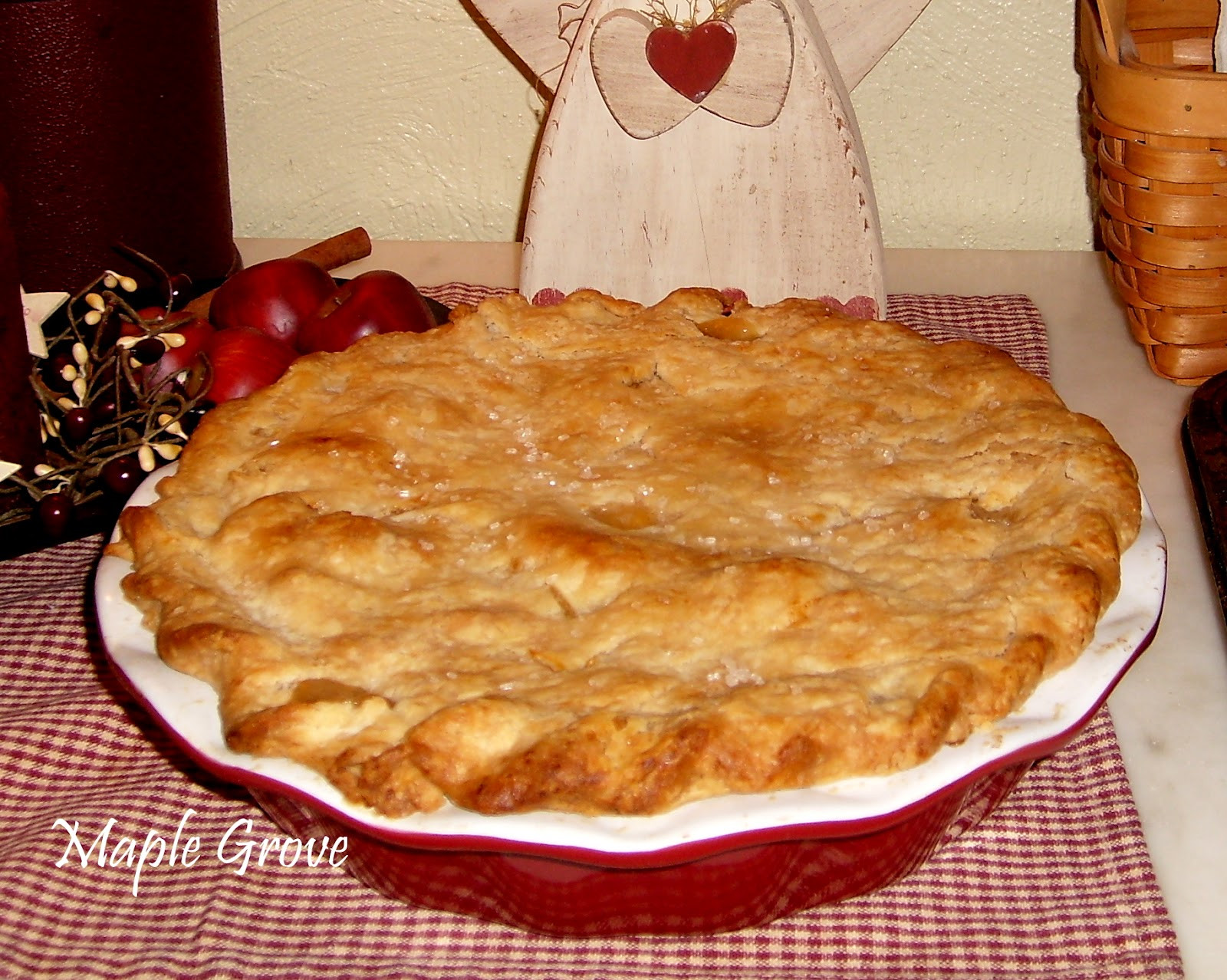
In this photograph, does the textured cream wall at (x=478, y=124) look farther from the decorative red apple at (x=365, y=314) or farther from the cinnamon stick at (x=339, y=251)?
the decorative red apple at (x=365, y=314)

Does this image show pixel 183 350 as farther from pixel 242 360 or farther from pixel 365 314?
pixel 365 314

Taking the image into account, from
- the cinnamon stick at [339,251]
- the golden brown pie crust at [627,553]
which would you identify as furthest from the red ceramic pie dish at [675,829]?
the cinnamon stick at [339,251]

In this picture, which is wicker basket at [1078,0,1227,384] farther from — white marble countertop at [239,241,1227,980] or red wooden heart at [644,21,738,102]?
red wooden heart at [644,21,738,102]

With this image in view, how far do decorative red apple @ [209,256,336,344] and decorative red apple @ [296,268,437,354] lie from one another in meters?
0.02

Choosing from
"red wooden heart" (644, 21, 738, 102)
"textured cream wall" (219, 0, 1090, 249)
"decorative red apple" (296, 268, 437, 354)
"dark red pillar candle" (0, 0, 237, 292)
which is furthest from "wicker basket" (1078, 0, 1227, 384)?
"dark red pillar candle" (0, 0, 237, 292)

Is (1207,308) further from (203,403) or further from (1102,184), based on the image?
(203,403)

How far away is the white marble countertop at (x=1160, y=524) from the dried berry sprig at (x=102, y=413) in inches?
21.3

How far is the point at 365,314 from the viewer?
4.54ft

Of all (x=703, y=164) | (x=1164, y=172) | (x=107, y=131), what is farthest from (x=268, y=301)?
(x=1164, y=172)

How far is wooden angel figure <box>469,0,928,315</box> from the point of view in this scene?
1.26 m

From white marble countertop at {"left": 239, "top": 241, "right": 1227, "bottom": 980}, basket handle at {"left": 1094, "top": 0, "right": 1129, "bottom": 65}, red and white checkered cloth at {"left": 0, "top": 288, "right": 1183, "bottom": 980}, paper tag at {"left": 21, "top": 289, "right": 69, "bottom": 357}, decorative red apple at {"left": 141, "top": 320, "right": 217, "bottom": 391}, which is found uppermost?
paper tag at {"left": 21, "top": 289, "right": 69, "bottom": 357}

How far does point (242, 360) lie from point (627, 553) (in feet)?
2.20

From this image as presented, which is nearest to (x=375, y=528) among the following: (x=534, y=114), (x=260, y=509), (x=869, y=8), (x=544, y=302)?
(x=260, y=509)

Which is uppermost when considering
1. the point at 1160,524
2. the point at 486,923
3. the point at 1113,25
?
the point at 1113,25
